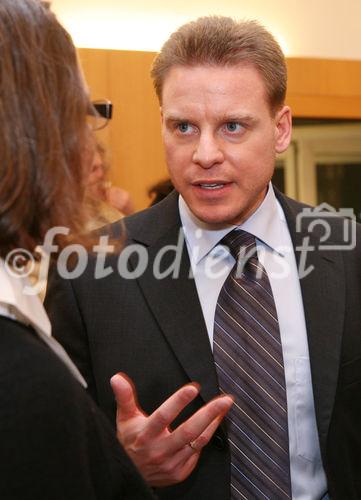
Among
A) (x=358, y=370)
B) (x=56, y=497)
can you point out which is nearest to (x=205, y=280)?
(x=358, y=370)

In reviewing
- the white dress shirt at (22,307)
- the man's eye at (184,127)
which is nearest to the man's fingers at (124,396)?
the white dress shirt at (22,307)

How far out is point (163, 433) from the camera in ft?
4.13

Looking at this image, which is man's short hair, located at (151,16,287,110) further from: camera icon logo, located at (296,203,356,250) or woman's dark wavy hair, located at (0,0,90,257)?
woman's dark wavy hair, located at (0,0,90,257)

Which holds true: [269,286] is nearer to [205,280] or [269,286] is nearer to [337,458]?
[205,280]

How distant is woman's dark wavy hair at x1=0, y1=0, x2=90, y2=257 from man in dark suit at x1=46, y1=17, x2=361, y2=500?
64 centimetres

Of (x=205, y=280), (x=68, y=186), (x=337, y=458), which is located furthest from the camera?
(x=205, y=280)

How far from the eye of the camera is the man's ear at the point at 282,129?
1.70 meters

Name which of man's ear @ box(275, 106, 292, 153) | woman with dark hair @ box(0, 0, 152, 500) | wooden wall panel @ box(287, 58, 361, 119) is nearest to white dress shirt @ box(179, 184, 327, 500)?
man's ear @ box(275, 106, 292, 153)

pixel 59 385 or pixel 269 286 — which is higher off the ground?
pixel 59 385

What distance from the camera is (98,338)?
155cm

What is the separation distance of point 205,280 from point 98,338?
247mm

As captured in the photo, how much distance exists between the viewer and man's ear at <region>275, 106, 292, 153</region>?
1.70 m

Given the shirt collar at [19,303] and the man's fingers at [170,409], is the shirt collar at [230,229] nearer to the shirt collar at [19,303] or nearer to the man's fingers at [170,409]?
the man's fingers at [170,409]

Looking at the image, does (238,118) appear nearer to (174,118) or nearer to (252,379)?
(174,118)
